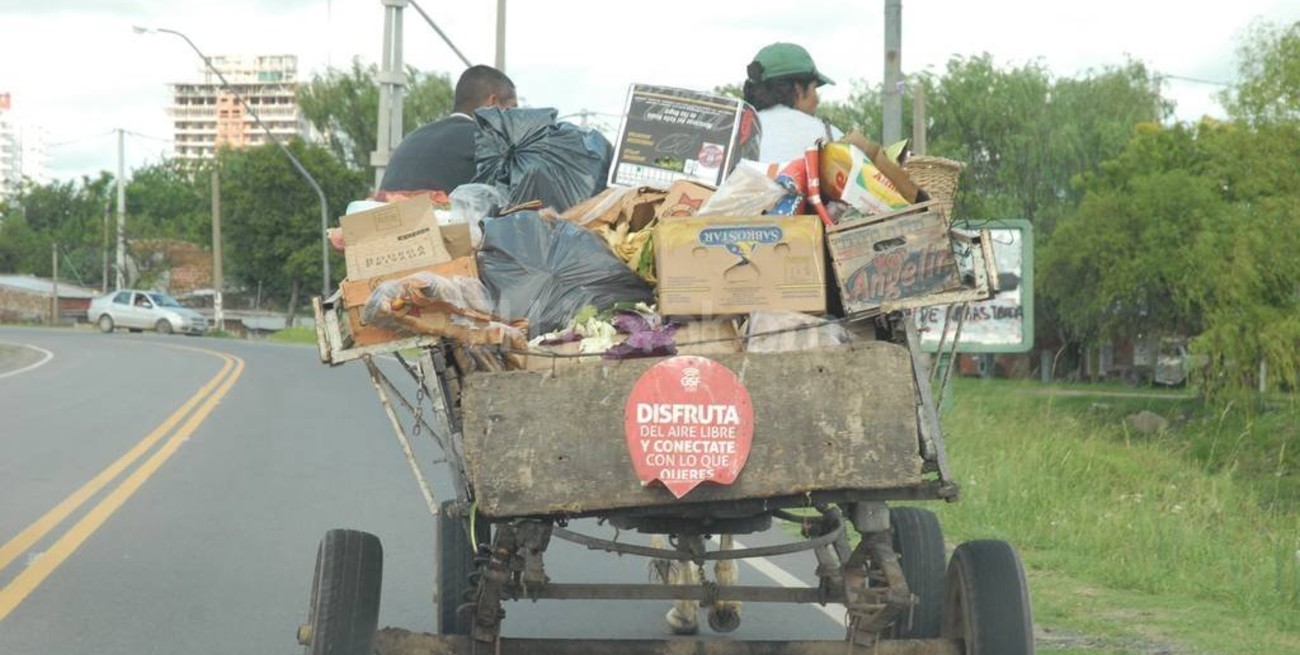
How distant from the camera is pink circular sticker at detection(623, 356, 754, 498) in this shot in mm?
4617

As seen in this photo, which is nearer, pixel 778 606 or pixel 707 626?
pixel 707 626

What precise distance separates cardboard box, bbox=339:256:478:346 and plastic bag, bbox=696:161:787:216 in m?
0.74

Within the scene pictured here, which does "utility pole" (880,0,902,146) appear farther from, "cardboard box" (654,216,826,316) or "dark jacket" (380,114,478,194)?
"cardboard box" (654,216,826,316)

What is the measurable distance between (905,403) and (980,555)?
0.93m

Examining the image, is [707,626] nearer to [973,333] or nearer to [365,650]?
[365,650]

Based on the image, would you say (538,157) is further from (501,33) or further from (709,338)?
(501,33)

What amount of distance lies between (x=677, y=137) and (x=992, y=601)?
74.3 inches

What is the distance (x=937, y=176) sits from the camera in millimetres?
5121

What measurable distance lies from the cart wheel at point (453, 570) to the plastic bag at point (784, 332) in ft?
5.55

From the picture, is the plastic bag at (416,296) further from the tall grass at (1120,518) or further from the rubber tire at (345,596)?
the tall grass at (1120,518)

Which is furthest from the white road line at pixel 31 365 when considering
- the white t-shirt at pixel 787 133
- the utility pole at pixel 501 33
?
the white t-shirt at pixel 787 133

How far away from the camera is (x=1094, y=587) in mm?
9141

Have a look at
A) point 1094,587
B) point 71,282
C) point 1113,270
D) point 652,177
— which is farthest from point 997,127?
point 71,282

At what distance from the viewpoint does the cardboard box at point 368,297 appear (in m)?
4.93
